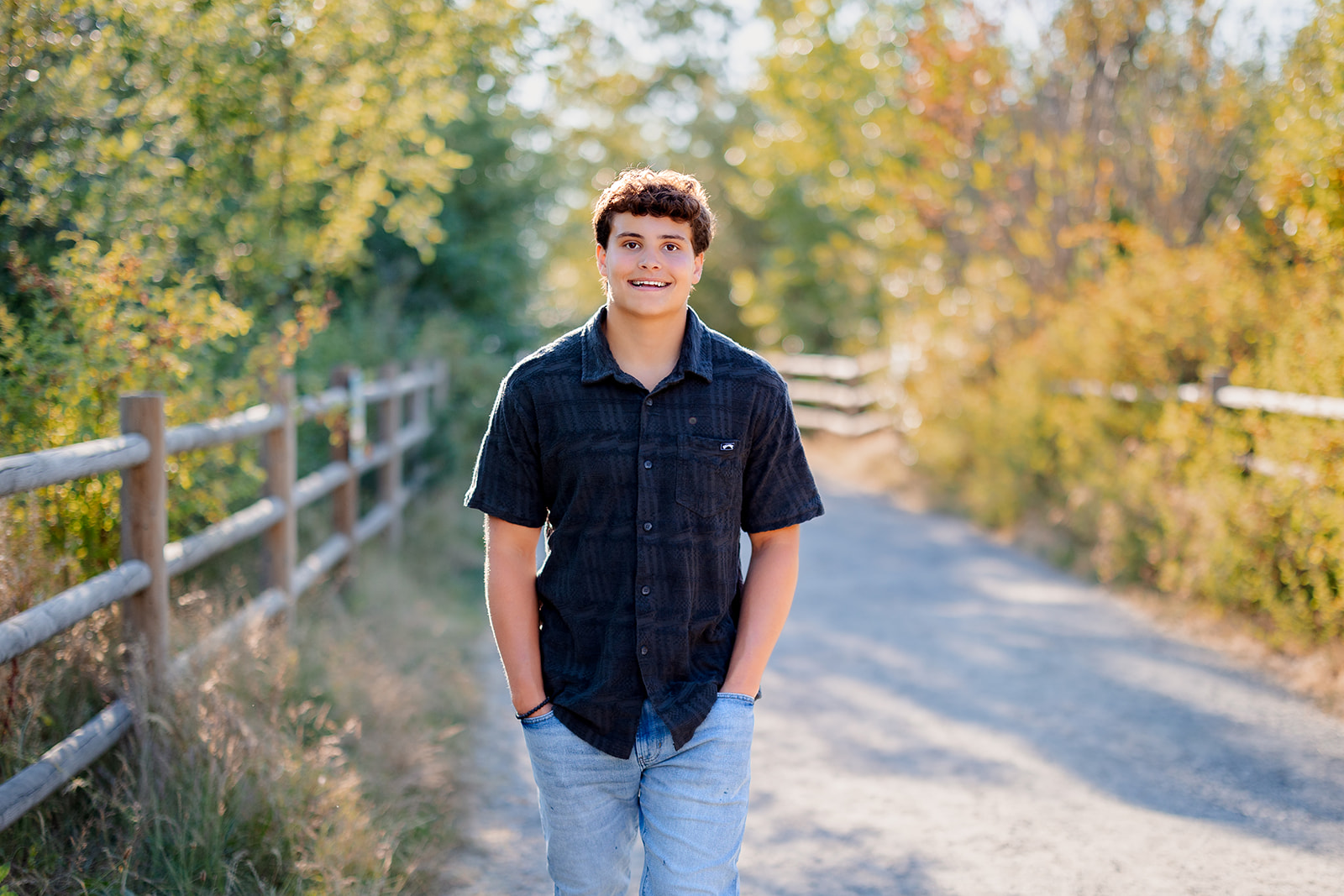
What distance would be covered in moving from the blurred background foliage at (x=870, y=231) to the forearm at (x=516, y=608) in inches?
80.5

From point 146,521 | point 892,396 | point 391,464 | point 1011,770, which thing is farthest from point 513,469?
point 892,396

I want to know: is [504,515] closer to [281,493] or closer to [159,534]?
[159,534]

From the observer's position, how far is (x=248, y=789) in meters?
3.44

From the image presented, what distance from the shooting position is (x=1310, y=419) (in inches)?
244

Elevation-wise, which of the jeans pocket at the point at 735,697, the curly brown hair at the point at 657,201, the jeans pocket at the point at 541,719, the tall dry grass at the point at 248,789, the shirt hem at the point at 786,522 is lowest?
the tall dry grass at the point at 248,789

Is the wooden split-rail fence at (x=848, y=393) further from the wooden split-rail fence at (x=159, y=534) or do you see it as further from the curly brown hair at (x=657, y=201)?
the curly brown hair at (x=657, y=201)

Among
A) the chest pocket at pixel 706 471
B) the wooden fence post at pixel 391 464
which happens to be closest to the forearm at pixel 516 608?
the chest pocket at pixel 706 471

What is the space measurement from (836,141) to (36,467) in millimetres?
16567

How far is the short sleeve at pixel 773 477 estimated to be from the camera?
2.53 meters

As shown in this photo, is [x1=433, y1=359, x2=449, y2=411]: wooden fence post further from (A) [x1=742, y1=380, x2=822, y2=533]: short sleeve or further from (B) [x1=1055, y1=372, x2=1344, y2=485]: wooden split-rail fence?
(A) [x1=742, y1=380, x2=822, y2=533]: short sleeve

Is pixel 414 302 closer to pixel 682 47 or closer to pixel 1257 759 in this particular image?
pixel 1257 759

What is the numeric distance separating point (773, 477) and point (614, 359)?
429 millimetres

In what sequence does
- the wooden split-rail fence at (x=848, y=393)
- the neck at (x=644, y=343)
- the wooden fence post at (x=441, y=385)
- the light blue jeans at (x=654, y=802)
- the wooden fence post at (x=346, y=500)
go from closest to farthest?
the light blue jeans at (x=654, y=802)
the neck at (x=644, y=343)
the wooden fence post at (x=346, y=500)
the wooden fence post at (x=441, y=385)
the wooden split-rail fence at (x=848, y=393)

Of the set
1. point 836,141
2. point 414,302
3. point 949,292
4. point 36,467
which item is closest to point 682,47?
point 836,141
